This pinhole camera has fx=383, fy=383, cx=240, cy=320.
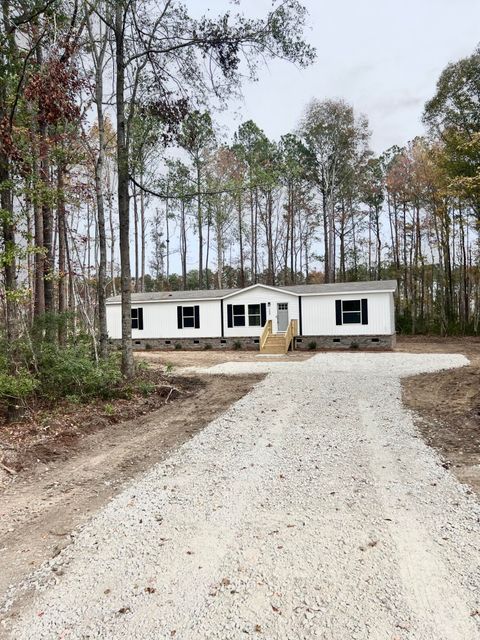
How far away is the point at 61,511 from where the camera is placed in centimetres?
298

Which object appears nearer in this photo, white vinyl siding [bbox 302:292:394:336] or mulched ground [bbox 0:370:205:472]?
mulched ground [bbox 0:370:205:472]

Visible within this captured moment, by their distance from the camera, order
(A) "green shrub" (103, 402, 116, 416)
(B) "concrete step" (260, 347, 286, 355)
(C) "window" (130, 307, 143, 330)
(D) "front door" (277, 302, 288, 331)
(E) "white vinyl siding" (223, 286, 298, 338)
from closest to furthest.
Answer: (A) "green shrub" (103, 402, 116, 416) → (B) "concrete step" (260, 347, 286, 355) → (E) "white vinyl siding" (223, 286, 298, 338) → (D) "front door" (277, 302, 288, 331) → (C) "window" (130, 307, 143, 330)

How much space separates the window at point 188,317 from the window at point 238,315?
190cm

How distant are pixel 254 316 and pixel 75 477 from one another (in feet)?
48.8

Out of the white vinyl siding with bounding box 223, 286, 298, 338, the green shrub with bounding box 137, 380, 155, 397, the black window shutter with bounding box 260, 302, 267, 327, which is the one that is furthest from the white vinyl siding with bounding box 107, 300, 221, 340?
the green shrub with bounding box 137, 380, 155, 397

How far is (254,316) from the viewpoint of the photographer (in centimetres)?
1827

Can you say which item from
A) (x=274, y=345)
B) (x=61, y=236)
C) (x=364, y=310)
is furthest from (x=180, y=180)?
(x=364, y=310)

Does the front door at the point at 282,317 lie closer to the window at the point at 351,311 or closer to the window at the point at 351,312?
the window at the point at 351,311

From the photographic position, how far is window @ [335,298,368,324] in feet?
54.7

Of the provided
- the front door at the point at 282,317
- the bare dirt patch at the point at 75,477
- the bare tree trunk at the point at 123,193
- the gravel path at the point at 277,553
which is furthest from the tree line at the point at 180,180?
the front door at the point at 282,317

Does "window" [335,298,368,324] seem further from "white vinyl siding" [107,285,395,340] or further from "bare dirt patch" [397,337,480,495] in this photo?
"bare dirt patch" [397,337,480,495]

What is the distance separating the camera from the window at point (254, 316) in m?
18.2

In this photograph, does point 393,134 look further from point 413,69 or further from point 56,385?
point 56,385

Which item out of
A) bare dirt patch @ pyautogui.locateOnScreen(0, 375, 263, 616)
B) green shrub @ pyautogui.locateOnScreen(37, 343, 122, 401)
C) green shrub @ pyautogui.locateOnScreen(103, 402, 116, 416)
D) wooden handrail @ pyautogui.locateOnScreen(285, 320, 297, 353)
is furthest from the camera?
wooden handrail @ pyautogui.locateOnScreen(285, 320, 297, 353)
